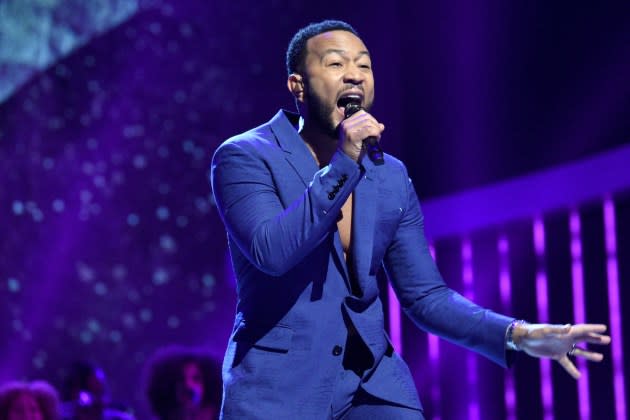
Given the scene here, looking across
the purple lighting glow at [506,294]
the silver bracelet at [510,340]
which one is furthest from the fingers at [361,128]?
the purple lighting glow at [506,294]

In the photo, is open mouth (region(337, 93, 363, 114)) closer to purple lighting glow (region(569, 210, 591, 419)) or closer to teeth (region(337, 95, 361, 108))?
teeth (region(337, 95, 361, 108))

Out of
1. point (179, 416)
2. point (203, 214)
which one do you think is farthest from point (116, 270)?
point (179, 416)

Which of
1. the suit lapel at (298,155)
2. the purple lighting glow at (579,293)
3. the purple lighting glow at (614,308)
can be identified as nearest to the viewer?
the suit lapel at (298,155)

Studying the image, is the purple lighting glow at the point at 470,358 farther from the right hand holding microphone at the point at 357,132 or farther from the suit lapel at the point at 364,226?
the right hand holding microphone at the point at 357,132

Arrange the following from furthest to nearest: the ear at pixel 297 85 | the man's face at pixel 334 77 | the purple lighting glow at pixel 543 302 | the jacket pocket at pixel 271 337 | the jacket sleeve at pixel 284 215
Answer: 1. the purple lighting glow at pixel 543 302
2. the ear at pixel 297 85
3. the man's face at pixel 334 77
4. the jacket pocket at pixel 271 337
5. the jacket sleeve at pixel 284 215

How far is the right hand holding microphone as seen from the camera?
1715 mm

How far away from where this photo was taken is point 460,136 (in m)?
4.69

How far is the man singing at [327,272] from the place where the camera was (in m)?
1.74

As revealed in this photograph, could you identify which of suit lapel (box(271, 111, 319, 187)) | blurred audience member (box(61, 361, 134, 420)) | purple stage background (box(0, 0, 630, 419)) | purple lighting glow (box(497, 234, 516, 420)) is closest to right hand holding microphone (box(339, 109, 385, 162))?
suit lapel (box(271, 111, 319, 187))

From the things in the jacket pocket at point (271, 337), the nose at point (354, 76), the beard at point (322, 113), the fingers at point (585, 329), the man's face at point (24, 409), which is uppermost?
the nose at point (354, 76)

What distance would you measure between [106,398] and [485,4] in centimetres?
289

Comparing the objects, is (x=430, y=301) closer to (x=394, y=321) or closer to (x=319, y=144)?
(x=319, y=144)

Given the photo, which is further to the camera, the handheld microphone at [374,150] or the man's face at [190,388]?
the man's face at [190,388]

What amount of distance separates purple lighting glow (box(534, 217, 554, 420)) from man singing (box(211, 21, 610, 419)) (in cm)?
192
